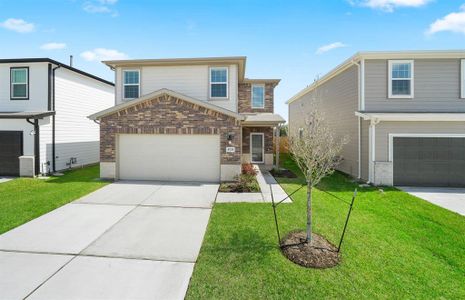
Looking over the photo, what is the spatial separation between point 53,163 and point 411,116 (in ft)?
58.3

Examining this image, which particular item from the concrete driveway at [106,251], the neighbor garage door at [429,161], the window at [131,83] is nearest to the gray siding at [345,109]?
the neighbor garage door at [429,161]

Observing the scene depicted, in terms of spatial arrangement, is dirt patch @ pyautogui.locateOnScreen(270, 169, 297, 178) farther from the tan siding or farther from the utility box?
the utility box

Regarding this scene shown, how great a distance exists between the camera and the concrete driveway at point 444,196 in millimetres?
8359

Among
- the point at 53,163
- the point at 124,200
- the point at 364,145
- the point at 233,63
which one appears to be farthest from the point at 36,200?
the point at 364,145

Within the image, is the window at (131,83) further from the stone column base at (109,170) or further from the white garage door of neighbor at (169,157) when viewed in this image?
the stone column base at (109,170)

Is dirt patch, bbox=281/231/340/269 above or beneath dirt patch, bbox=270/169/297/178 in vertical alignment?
beneath

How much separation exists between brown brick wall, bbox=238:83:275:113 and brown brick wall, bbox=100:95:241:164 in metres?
6.19

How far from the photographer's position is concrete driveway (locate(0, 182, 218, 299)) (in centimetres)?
392

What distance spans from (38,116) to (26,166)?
2.55 m

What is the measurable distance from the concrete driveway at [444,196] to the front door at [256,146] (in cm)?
844

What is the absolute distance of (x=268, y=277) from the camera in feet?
14.0

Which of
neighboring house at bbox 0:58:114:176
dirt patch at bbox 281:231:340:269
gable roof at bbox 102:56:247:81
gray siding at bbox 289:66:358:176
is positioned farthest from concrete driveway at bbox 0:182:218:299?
gray siding at bbox 289:66:358:176

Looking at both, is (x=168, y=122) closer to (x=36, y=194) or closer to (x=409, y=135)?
(x=36, y=194)

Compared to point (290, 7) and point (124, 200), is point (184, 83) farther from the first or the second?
point (124, 200)
